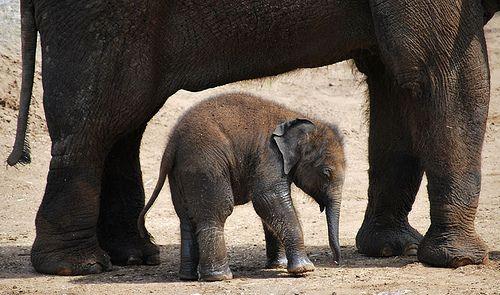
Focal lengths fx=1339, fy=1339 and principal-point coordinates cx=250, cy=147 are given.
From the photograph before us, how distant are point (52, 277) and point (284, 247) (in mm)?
1449

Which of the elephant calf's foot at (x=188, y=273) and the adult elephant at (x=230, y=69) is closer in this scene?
the elephant calf's foot at (x=188, y=273)

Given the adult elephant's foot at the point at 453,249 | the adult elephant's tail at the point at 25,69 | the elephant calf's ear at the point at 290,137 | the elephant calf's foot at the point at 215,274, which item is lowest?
the elephant calf's foot at the point at 215,274

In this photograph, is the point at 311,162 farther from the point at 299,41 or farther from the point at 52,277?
the point at 52,277

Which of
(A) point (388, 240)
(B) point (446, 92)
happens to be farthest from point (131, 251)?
(B) point (446, 92)

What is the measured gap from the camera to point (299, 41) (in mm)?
8219

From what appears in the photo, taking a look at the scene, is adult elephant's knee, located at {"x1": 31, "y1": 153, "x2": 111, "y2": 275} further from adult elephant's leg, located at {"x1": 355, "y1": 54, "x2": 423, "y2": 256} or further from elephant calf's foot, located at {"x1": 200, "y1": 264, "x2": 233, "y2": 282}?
adult elephant's leg, located at {"x1": 355, "y1": 54, "x2": 423, "y2": 256}

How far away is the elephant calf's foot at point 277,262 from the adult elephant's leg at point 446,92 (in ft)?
2.86

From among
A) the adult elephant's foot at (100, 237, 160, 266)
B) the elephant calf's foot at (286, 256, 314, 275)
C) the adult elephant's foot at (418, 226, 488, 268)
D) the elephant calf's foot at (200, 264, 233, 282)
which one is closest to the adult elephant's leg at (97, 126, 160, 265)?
the adult elephant's foot at (100, 237, 160, 266)

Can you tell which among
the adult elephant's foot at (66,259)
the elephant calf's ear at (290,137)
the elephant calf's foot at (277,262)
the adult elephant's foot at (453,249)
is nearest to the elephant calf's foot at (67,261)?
the adult elephant's foot at (66,259)

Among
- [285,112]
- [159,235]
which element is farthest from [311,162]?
[159,235]

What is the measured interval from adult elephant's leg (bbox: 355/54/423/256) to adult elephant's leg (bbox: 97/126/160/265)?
4.86 feet

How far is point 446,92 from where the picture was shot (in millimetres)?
8031

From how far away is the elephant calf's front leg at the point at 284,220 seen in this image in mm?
7594

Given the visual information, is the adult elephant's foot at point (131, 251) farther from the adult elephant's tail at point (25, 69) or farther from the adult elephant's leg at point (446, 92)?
the adult elephant's leg at point (446, 92)
